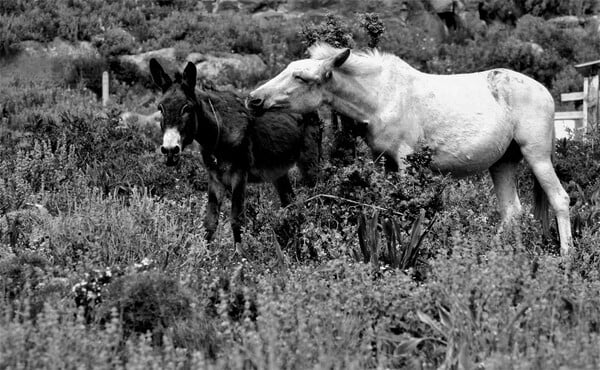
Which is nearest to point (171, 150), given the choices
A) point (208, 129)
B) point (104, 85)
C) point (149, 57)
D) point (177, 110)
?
point (177, 110)

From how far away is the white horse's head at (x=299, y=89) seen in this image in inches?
315

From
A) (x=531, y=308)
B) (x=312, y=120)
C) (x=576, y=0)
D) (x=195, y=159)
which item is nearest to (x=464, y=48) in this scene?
(x=576, y=0)

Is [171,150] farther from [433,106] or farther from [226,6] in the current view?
[226,6]

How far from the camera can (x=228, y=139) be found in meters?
8.62

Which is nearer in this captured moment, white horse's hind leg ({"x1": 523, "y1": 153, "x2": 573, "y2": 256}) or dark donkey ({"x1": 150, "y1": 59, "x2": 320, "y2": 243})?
dark donkey ({"x1": 150, "y1": 59, "x2": 320, "y2": 243})

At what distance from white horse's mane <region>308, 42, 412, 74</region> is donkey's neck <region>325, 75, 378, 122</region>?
0.08m

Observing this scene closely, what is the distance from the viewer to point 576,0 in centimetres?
3003

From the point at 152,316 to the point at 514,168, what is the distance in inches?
181

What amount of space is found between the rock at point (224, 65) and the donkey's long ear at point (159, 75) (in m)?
12.9

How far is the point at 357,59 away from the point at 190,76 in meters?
1.51

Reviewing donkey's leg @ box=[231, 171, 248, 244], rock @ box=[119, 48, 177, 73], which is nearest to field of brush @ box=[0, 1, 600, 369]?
donkey's leg @ box=[231, 171, 248, 244]

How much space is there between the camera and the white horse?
26.3 ft

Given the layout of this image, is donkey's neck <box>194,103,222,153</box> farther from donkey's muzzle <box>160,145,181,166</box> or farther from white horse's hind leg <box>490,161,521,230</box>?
white horse's hind leg <box>490,161,521,230</box>

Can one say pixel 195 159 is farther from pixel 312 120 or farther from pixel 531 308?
pixel 531 308
